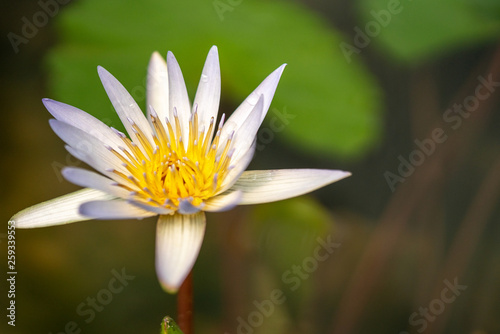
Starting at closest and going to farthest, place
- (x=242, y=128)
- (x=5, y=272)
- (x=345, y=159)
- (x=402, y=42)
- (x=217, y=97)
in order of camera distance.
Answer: (x=242, y=128)
(x=217, y=97)
(x=5, y=272)
(x=402, y=42)
(x=345, y=159)

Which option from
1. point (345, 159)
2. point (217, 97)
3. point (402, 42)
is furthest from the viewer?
point (345, 159)

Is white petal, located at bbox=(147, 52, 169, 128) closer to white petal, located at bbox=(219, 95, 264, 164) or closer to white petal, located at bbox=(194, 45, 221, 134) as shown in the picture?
white petal, located at bbox=(194, 45, 221, 134)

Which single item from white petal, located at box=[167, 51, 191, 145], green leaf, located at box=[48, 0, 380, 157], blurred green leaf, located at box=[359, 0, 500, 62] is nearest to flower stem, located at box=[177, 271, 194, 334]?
white petal, located at box=[167, 51, 191, 145]

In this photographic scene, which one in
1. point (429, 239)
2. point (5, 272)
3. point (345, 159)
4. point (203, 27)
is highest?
point (203, 27)

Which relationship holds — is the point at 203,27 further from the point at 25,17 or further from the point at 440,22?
the point at 440,22

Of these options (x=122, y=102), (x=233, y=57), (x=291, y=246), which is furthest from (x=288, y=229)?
(x=122, y=102)

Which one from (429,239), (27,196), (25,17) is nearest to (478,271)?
(429,239)
